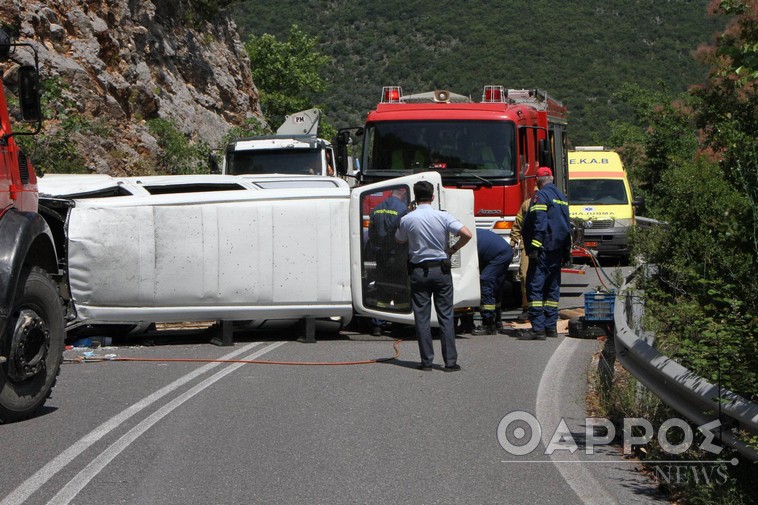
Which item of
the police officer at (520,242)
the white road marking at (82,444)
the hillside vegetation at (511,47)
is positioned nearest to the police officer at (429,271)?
the white road marking at (82,444)

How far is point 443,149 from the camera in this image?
51.5 feet

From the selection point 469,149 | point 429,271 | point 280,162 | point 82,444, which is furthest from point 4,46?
point 280,162

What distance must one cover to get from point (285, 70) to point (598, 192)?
38020mm

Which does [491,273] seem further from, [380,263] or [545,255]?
[380,263]

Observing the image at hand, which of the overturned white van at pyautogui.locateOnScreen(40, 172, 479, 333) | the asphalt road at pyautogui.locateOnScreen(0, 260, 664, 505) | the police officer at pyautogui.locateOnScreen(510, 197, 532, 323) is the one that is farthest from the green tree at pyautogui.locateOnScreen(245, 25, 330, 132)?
the asphalt road at pyautogui.locateOnScreen(0, 260, 664, 505)

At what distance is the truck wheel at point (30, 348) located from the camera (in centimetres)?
799

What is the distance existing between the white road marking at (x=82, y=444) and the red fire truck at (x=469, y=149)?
5762 mm

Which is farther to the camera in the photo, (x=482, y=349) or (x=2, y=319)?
(x=482, y=349)

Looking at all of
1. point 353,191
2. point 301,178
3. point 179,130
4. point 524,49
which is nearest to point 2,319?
point 353,191

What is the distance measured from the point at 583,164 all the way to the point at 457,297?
14206mm

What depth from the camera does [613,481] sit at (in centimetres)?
653

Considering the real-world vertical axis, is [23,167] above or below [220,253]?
above

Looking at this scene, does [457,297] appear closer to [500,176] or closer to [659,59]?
[500,176]

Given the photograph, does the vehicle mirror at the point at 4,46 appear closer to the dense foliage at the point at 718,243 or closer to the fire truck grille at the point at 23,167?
the fire truck grille at the point at 23,167
